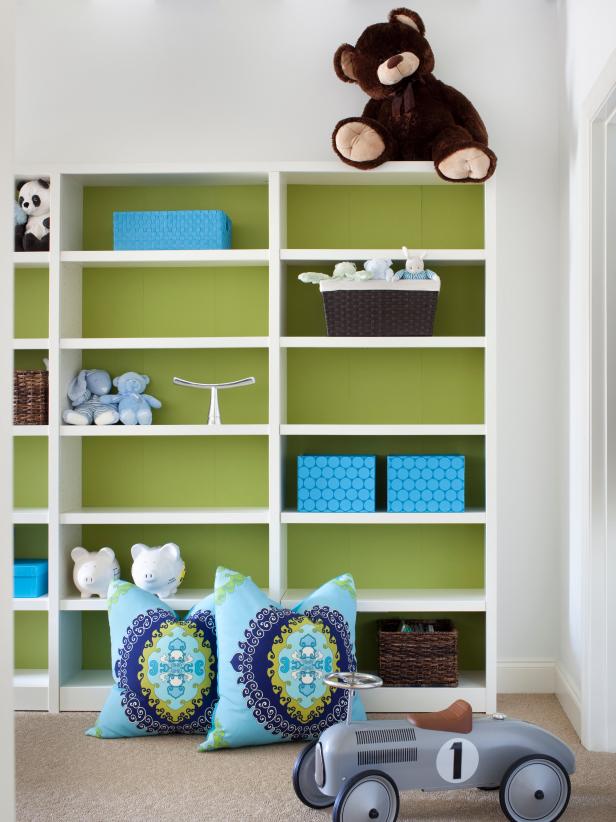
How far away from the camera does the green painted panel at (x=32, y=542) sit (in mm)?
3215

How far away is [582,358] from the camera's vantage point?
8.94ft

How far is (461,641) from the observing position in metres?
3.17

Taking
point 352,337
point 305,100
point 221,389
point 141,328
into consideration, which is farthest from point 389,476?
point 305,100

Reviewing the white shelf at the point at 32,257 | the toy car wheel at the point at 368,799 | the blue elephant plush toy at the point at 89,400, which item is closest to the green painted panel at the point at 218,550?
the blue elephant plush toy at the point at 89,400

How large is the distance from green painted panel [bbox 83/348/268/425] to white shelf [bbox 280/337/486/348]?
0.32m

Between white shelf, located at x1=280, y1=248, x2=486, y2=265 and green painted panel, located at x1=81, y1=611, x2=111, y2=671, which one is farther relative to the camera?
green painted panel, located at x1=81, y1=611, x2=111, y2=671

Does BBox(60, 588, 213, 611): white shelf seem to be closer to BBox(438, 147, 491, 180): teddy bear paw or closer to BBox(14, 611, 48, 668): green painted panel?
BBox(14, 611, 48, 668): green painted panel

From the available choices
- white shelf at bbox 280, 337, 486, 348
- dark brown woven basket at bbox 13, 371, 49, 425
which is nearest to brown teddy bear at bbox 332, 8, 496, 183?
white shelf at bbox 280, 337, 486, 348

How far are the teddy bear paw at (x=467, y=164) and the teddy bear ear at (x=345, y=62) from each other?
1.63ft

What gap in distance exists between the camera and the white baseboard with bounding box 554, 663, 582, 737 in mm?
2746

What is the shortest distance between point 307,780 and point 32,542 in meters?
1.54

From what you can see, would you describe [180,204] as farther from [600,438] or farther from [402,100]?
[600,438]

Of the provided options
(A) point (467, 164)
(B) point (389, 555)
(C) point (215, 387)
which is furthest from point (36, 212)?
(B) point (389, 555)

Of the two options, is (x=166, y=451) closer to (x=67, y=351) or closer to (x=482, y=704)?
(x=67, y=351)
